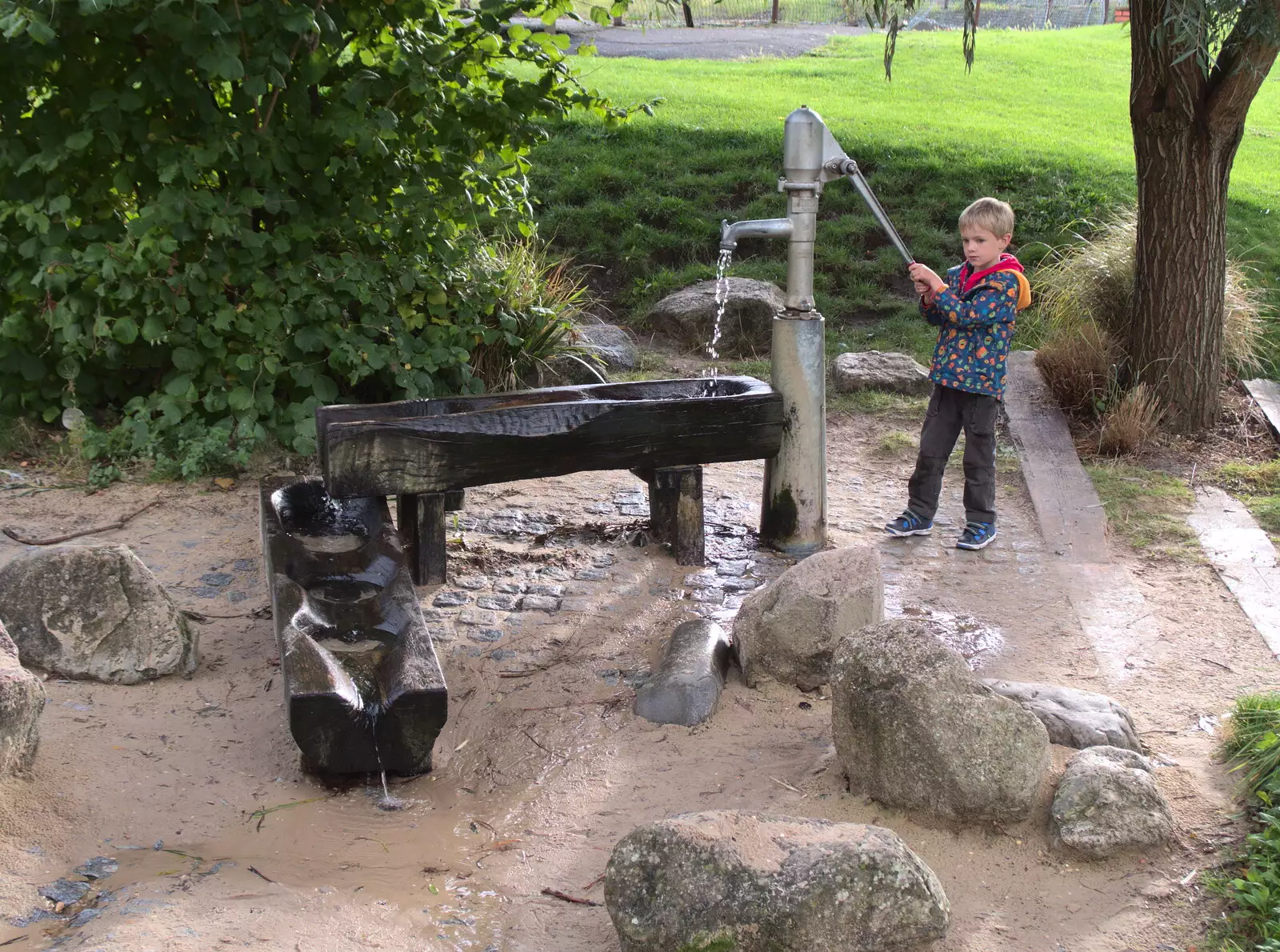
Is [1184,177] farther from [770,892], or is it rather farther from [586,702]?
[770,892]

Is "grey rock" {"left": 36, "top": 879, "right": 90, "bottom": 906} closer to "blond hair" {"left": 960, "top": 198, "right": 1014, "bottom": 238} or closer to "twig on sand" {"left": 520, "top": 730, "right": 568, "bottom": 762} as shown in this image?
"twig on sand" {"left": 520, "top": 730, "right": 568, "bottom": 762}

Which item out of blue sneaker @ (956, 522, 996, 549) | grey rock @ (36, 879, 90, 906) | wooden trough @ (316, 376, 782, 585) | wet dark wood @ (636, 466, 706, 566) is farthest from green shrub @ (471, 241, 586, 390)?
grey rock @ (36, 879, 90, 906)

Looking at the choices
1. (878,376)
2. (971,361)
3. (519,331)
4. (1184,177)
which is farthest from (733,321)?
(971,361)

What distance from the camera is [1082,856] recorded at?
9.69 ft

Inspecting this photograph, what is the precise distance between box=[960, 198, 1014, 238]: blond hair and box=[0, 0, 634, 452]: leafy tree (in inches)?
74.7

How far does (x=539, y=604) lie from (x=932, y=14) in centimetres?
2677

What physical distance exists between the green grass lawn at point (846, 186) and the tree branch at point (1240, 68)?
2.54m

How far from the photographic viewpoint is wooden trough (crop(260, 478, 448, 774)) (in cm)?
321

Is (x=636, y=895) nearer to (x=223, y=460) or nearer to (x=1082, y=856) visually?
(x=1082, y=856)

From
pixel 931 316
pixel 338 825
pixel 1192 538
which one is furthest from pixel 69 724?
pixel 1192 538

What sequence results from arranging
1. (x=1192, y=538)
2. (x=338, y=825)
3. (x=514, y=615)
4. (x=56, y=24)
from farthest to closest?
(x=1192, y=538) → (x=56, y=24) → (x=514, y=615) → (x=338, y=825)

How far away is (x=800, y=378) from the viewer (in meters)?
5.00

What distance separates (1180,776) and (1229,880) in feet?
1.69

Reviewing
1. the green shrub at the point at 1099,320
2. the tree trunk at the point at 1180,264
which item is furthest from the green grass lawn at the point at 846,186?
the tree trunk at the point at 1180,264
